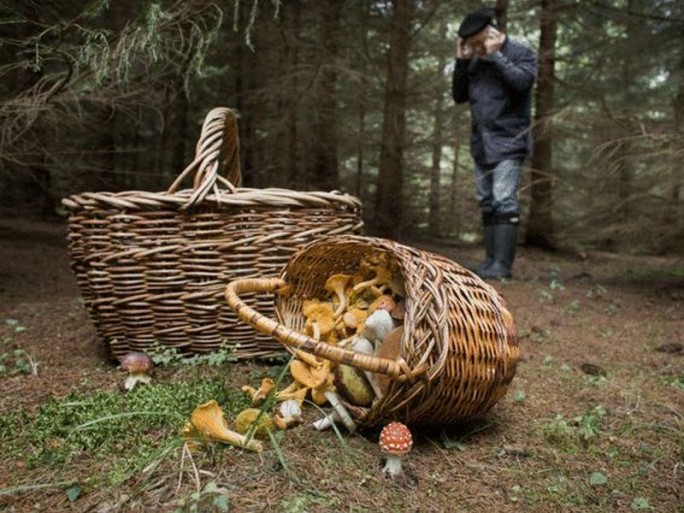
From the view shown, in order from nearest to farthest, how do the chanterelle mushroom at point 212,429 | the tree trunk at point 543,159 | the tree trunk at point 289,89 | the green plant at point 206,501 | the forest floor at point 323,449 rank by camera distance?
the green plant at point 206,501, the forest floor at point 323,449, the chanterelle mushroom at point 212,429, the tree trunk at point 289,89, the tree trunk at point 543,159

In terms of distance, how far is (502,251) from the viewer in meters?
4.45

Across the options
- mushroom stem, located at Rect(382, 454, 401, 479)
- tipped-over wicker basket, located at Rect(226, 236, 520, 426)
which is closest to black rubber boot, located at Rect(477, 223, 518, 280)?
tipped-over wicker basket, located at Rect(226, 236, 520, 426)

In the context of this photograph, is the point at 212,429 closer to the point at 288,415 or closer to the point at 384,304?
the point at 288,415

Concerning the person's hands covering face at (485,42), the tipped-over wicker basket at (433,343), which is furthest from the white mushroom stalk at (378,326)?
the person's hands covering face at (485,42)

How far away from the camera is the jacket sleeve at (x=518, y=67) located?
404 cm

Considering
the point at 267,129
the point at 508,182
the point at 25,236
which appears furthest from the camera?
the point at 267,129

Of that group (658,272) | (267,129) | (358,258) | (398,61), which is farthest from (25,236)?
(658,272)

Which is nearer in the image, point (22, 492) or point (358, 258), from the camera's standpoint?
point (22, 492)

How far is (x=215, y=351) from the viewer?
2.12 m

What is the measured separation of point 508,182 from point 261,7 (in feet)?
14.4

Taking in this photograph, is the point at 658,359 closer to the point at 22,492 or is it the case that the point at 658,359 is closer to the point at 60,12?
the point at 22,492

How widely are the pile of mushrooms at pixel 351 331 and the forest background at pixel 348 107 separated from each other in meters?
1.25

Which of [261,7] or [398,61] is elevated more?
[261,7]

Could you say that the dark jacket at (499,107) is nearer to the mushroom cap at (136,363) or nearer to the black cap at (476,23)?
the black cap at (476,23)
